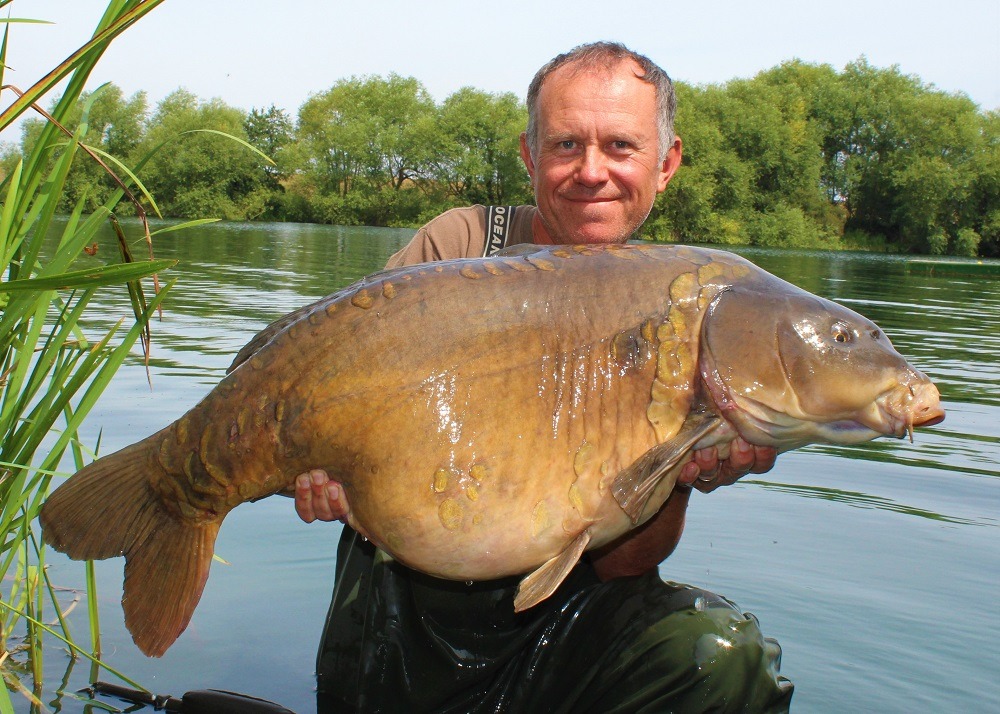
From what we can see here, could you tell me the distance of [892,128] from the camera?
51875mm

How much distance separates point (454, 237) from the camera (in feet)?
11.3

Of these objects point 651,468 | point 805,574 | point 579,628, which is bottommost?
point 805,574

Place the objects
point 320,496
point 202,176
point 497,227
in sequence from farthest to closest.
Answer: point 202,176, point 497,227, point 320,496

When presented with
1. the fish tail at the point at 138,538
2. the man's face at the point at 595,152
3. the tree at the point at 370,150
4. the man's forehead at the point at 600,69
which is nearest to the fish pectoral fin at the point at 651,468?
the fish tail at the point at 138,538

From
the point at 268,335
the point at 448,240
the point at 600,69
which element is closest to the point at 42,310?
the point at 268,335

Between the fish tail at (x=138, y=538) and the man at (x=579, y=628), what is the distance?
29cm

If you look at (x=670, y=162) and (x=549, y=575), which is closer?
(x=549, y=575)

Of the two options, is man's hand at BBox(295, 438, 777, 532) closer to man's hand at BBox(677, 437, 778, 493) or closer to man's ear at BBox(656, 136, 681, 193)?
man's hand at BBox(677, 437, 778, 493)

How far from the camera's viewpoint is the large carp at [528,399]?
222 cm

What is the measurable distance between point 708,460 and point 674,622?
52 cm

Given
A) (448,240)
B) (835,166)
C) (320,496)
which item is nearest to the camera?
(320,496)

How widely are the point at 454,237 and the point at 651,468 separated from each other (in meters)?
1.50

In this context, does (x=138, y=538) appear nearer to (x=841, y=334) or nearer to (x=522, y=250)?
(x=522, y=250)

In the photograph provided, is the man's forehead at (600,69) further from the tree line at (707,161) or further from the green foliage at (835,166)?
the green foliage at (835,166)
